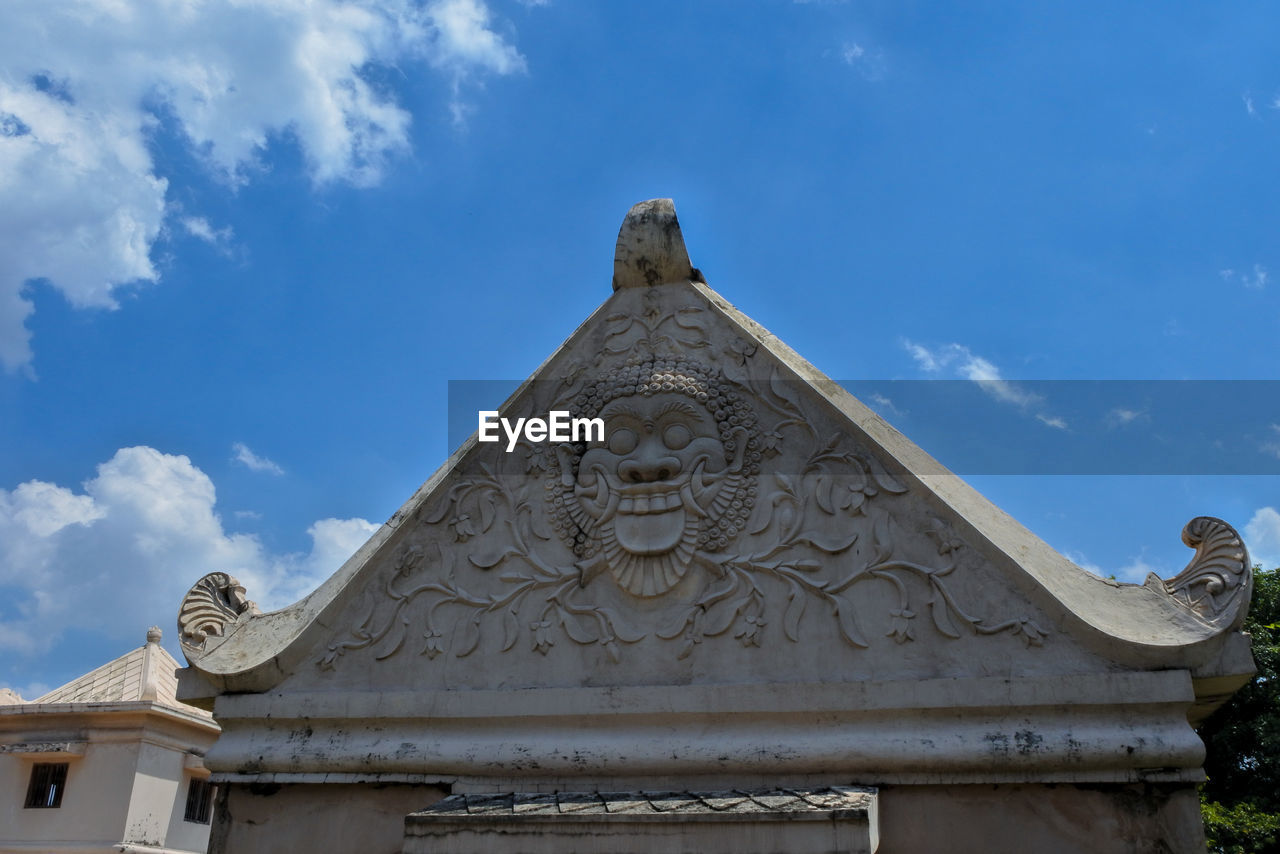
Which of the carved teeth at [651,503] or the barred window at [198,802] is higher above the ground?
the carved teeth at [651,503]

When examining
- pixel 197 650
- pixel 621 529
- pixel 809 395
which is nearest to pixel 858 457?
pixel 809 395

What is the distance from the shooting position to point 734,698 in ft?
21.8

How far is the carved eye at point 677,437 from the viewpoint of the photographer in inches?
297

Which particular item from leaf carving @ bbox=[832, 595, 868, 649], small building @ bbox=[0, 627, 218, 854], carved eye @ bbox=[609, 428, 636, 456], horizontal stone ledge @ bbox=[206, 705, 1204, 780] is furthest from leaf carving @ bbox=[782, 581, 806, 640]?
small building @ bbox=[0, 627, 218, 854]

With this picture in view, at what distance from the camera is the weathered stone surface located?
6.31 metres

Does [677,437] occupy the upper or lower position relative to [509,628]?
upper

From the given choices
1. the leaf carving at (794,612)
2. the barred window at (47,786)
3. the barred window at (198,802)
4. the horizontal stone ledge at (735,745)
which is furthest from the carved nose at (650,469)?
the barred window at (47,786)

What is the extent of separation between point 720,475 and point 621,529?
79 centimetres

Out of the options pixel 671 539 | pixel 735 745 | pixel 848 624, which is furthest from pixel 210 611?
pixel 848 624

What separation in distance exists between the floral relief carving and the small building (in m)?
13.2

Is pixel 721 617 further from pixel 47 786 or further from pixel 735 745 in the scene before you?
pixel 47 786

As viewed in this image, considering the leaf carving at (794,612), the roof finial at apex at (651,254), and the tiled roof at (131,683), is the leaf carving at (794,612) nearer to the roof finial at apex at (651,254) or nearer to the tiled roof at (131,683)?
the roof finial at apex at (651,254)

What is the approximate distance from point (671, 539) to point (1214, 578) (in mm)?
3396

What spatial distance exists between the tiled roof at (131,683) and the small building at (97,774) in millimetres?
103
